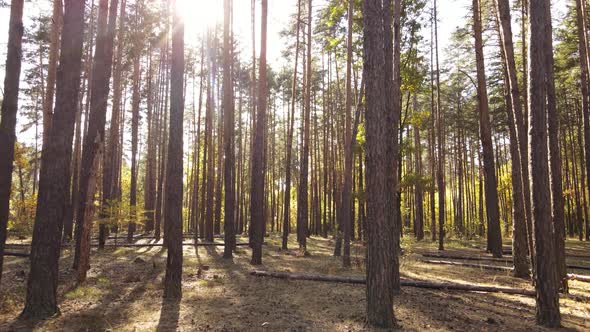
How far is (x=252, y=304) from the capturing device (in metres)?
6.54

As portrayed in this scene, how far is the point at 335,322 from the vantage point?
5.50m

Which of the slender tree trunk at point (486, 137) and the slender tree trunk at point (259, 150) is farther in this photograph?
the slender tree trunk at point (486, 137)

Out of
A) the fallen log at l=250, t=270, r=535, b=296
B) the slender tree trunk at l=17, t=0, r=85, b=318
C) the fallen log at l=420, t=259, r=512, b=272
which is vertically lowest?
the fallen log at l=420, t=259, r=512, b=272

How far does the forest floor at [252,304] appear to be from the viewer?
210 inches

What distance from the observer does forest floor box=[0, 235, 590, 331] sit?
534cm

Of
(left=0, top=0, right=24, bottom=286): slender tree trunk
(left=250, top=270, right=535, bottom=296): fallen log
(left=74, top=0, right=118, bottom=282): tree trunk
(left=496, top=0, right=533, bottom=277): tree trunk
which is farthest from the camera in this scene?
(left=496, top=0, right=533, bottom=277): tree trunk

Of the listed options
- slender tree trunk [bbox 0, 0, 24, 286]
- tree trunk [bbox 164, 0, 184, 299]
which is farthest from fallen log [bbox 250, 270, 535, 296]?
slender tree trunk [bbox 0, 0, 24, 286]

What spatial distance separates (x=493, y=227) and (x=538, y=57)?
10.6 m

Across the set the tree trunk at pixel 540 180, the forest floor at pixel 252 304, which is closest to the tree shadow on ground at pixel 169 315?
the forest floor at pixel 252 304

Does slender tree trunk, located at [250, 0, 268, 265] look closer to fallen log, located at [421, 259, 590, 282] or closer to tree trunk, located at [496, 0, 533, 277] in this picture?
fallen log, located at [421, 259, 590, 282]

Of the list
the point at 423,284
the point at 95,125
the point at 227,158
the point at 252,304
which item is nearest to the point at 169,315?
the point at 252,304

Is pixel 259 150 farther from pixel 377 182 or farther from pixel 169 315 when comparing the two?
pixel 377 182

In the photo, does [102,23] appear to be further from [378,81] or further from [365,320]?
[365,320]

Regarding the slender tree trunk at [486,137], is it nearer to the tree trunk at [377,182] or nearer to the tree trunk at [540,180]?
the tree trunk at [540,180]
